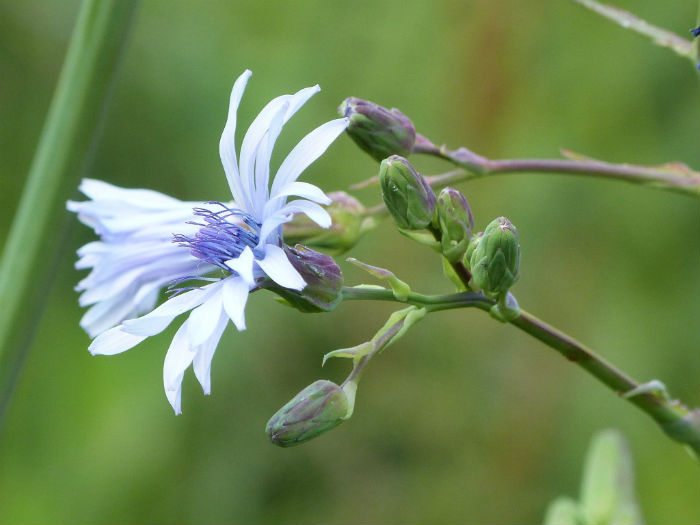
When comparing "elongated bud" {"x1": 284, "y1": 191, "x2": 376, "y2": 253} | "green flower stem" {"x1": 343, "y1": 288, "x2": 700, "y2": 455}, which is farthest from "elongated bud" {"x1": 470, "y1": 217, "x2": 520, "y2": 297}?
"elongated bud" {"x1": 284, "y1": 191, "x2": 376, "y2": 253}

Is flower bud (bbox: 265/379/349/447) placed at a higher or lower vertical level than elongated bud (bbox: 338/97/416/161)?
Answer: lower

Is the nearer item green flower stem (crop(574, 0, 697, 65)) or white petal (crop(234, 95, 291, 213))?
white petal (crop(234, 95, 291, 213))

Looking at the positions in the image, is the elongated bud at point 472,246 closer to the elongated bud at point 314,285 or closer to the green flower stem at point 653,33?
the elongated bud at point 314,285

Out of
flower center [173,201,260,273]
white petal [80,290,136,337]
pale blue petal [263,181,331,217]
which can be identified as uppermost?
pale blue petal [263,181,331,217]

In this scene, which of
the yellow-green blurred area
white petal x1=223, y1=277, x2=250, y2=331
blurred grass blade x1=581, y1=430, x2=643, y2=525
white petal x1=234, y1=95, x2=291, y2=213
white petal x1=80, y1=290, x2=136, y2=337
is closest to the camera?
white petal x1=223, y1=277, x2=250, y2=331

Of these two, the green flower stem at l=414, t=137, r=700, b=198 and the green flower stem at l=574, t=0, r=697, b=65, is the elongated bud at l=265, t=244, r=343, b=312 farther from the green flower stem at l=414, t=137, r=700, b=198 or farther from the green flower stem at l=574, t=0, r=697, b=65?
the green flower stem at l=574, t=0, r=697, b=65

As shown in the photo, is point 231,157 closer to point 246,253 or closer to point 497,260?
point 246,253

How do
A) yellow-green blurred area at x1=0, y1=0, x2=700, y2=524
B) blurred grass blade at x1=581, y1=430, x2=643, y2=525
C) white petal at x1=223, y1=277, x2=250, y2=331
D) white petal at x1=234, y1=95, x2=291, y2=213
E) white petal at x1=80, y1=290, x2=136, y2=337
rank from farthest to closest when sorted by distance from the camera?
yellow-green blurred area at x1=0, y1=0, x2=700, y2=524
white petal at x1=80, y1=290, x2=136, y2=337
blurred grass blade at x1=581, y1=430, x2=643, y2=525
white petal at x1=234, y1=95, x2=291, y2=213
white petal at x1=223, y1=277, x2=250, y2=331

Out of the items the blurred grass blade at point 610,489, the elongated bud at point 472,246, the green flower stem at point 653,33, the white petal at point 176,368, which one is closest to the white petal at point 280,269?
the white petal at point 176,368
